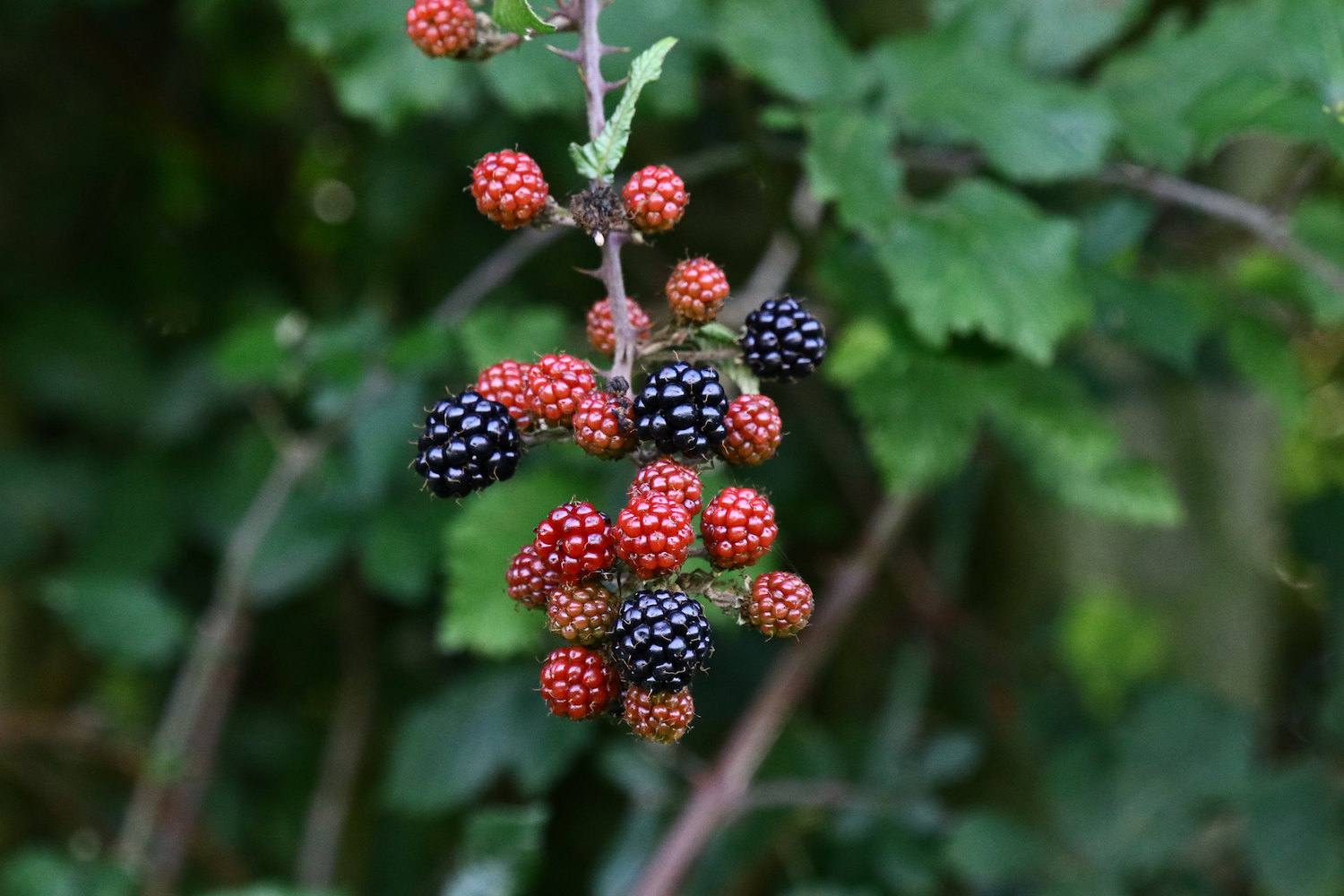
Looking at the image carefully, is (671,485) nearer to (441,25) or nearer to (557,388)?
(557,388)

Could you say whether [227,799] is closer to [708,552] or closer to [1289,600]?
[708,552]

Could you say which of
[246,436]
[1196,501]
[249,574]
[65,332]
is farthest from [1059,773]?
[65,332]

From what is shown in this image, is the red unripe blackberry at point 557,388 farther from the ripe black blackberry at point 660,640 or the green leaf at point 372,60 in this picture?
the green leaf at point 372,60

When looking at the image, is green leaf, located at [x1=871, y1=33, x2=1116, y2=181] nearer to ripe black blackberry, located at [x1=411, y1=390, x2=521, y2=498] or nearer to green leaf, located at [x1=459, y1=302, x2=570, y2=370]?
green leaf, located at [x1=459, y1=302, x2=570, y2=370]

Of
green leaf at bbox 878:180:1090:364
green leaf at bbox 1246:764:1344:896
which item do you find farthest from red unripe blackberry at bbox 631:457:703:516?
green leaf at bbox 1246:764:1344:896

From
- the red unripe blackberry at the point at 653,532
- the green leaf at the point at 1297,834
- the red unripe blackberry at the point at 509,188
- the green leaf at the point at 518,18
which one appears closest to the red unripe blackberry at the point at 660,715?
the red unripe blackberry at the point at 653,532

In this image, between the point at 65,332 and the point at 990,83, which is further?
the point at 65,332
